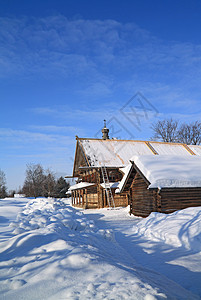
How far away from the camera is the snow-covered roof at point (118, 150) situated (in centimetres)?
2366

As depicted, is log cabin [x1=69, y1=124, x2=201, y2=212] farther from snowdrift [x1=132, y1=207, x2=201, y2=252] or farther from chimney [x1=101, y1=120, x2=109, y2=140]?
snowdrift [x1=132, y1=207, x2=201, y2=252]

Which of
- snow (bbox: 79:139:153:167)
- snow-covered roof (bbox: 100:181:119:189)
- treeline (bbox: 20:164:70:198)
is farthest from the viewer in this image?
treeline (bbox: 20:164:70:198)

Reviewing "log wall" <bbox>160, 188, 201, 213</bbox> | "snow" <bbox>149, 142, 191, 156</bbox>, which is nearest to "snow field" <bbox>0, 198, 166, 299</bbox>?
"log wall" <bbox>160, 188, 201, 213</bbox>

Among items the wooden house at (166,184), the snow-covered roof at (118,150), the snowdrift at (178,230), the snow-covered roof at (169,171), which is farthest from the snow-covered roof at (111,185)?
the snowdrift at (178,230)

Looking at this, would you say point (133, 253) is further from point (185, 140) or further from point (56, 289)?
point (185, 140)

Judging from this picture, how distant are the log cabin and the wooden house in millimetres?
5764

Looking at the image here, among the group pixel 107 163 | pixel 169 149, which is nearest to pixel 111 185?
pixel 107 163

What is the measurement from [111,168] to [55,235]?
17.6 m

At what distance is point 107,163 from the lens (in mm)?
23281

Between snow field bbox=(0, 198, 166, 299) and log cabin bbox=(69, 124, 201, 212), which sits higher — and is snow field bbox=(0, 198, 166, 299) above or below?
below

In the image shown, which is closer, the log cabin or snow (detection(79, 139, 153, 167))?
the log cabin

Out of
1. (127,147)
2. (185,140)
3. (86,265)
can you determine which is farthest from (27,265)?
(185,140)

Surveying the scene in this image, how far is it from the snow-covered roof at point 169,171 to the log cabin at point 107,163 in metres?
5.86

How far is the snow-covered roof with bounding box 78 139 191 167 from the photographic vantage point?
23.7 m
